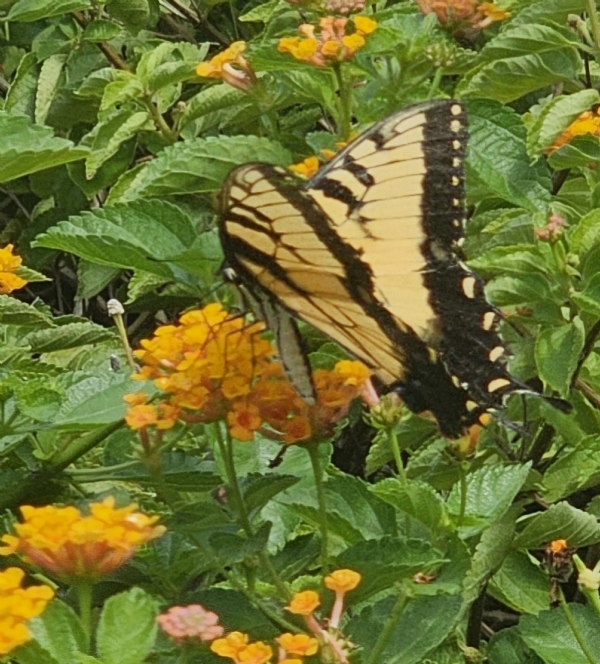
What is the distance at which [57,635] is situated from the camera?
0.96 meters

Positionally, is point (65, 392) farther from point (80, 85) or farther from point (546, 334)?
point (80, 85)

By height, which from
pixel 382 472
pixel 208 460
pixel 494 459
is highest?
pixel 208 460

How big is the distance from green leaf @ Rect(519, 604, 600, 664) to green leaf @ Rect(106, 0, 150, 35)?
51.5 inches

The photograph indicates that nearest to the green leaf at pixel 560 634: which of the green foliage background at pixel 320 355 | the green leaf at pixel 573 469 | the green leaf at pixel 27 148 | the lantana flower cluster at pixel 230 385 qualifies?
the green foliage background at pixel 320 355

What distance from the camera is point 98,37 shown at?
2.03 metres

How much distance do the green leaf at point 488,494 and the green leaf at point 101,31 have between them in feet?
3.52

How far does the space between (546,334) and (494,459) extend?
216 millimetres

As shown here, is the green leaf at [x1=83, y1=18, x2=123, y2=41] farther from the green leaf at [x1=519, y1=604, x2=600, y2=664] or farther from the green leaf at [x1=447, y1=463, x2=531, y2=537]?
the green leaf at [x1=519, y1=604, x2=600, y2=664]

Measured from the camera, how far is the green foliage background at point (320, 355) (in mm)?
1136

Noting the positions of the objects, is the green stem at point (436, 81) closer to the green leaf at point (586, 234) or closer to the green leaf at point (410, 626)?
the green leaf at point (586, 234)

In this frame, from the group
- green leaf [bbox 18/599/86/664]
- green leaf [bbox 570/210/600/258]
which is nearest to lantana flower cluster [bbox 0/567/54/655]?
green leaf [bbox 18/599/86/664]

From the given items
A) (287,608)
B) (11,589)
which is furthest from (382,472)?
(11,589)

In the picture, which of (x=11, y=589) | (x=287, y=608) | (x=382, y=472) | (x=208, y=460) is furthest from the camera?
(x=382, y=472)

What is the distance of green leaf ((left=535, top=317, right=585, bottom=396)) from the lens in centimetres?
137
